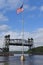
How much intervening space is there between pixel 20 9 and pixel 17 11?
137 centimetres

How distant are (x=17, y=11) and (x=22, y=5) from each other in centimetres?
357

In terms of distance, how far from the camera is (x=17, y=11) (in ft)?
217

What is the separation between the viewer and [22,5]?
6862 cm

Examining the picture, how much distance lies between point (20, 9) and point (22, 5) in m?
2.27

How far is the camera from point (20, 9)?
66875 mm
